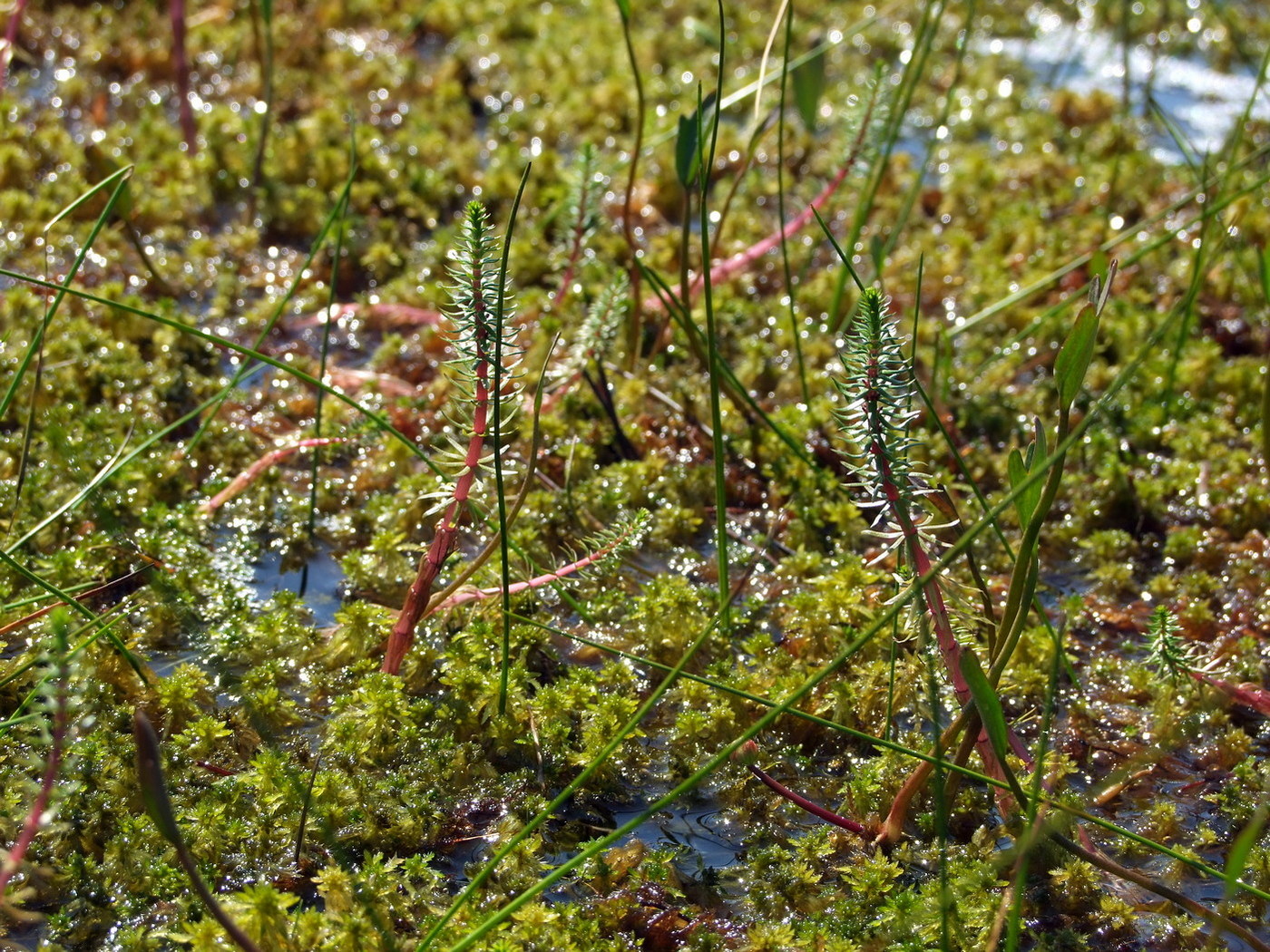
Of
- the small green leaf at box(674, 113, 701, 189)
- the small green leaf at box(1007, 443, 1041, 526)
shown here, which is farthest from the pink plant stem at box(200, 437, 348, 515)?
the small green leaf at box(1007, 443, 1041, 526)

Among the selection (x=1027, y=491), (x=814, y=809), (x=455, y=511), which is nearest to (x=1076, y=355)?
(x=1027, y=491)

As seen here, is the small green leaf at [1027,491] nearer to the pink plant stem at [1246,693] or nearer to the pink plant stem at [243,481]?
the pink plant stem at [1246,693]

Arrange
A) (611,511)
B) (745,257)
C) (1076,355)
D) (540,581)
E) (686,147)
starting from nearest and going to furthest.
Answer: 1. (1076,355)
2. (540,581)
3. (686,147)
4. (611,511)
5. (745,257)

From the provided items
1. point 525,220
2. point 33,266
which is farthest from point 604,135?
point 33,266

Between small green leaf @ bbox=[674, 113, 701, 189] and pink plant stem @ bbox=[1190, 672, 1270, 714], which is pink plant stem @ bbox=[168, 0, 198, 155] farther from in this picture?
pink plant stem @ bbox=[1190, 672, 1270, 714]

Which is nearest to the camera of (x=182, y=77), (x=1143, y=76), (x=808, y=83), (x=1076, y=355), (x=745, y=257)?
(x=1076, y=355)

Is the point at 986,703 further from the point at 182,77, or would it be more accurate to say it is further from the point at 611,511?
the point at 182,77

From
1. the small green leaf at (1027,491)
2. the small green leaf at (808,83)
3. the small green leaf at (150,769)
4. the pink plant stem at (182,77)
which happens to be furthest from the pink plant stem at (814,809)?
the pink plant stem at (182,77)
